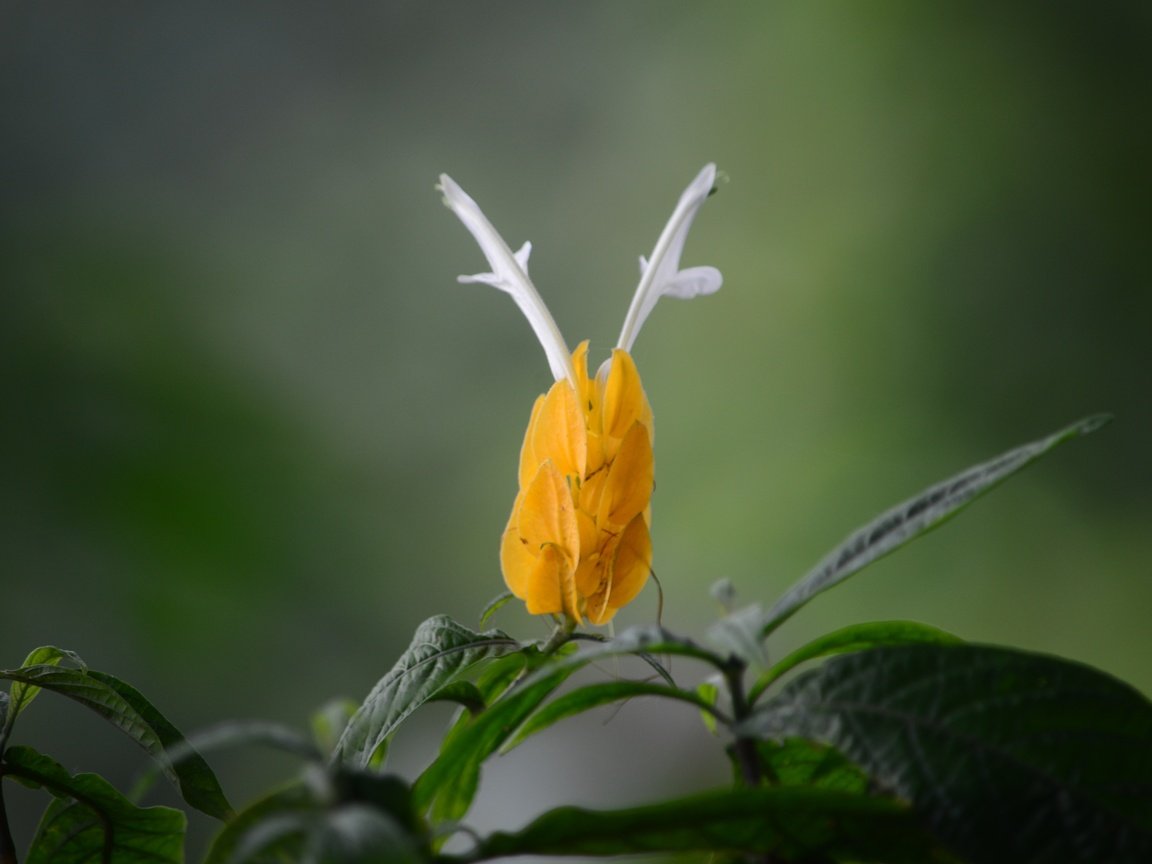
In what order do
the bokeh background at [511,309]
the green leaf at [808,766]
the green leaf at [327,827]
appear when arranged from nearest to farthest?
the green leaf at [327,827] → the green leaf at [808,766] → the bokeh background at [511,309]

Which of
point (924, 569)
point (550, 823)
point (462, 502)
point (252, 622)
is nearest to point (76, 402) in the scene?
point (252, 622)

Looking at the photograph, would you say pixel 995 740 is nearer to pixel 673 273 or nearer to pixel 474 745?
pixel 474 745

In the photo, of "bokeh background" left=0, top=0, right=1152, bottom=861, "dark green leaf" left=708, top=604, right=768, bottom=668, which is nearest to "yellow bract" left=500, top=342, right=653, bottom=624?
"dark green leaf" left=708, top=604, right=768, bottom=668

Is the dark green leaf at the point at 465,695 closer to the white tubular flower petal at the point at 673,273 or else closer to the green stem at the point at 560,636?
the green stem at the point at 560,636

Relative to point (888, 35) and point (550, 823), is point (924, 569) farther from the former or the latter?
point (550, 823)

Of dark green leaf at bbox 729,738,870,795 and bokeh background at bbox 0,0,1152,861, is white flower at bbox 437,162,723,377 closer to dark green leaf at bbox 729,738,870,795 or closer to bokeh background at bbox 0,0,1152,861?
dark green leaf at bbox 729,738,870,795

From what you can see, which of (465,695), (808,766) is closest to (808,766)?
(808,766)

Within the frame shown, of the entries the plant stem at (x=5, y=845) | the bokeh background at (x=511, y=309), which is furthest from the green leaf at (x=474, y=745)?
the bokeh background at (x=511, y=309)
